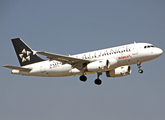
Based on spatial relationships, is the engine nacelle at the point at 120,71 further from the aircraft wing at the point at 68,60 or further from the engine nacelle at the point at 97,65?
the aircraft wing at the point at 68,60

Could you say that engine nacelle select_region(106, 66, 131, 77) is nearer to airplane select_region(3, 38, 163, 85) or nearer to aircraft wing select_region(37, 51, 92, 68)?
airplane select_region(3, 38, 163, 85)

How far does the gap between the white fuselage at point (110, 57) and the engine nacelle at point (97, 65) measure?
0.79 m

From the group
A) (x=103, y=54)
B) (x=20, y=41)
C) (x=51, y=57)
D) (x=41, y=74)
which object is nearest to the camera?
(x=51, y=57)

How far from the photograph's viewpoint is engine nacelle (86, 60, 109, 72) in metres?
46.2

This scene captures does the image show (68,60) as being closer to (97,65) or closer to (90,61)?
(90,61)

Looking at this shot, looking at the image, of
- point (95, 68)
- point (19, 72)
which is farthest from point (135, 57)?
point (19, 72)

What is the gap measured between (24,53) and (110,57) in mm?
16166

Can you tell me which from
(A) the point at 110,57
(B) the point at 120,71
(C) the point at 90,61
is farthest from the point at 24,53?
(B) the point at 120,71

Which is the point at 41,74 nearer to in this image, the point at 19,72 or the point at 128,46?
the point at 19,72

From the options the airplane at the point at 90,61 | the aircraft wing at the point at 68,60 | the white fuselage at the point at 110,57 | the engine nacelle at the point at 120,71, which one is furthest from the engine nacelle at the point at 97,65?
the engine nacelle at the point at 120,71

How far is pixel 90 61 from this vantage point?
157 ft

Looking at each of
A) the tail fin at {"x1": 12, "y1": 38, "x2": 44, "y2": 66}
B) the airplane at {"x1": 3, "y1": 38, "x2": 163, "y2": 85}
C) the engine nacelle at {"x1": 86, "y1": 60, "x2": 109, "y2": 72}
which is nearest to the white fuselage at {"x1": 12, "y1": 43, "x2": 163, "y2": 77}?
the airplane at {"x1": 3, "y1": 38, "x2": 163, "y2": 85}

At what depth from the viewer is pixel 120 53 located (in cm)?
4647

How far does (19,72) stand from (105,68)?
1463 centimetres
